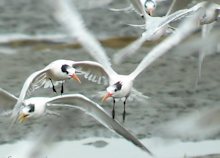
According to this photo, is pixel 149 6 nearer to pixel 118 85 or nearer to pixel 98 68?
pixel 98 68

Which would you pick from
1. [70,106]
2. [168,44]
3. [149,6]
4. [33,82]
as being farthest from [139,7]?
[70,106]

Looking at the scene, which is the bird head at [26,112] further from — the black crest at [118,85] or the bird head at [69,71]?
the black crest at [118,85]

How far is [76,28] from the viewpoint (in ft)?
24.8

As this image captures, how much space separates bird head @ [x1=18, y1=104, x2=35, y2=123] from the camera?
22.7ft

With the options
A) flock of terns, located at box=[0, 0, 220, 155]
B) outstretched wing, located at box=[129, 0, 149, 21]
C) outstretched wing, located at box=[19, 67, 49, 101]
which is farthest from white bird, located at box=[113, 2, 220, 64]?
outstretched wing, located at box=[19, 67, 49, 101]

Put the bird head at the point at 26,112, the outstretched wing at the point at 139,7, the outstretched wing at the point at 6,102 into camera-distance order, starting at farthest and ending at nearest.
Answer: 1. the outstretched wing at the point at 139,7
2. the outstretched wing at the point at 6,102
3. the bird head at the point at 26,112

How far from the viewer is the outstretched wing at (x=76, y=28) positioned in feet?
24.5

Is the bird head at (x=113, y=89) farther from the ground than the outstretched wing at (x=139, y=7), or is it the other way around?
the outstretched wing at (x=139, y=7)

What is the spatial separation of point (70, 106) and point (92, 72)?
2.73ft

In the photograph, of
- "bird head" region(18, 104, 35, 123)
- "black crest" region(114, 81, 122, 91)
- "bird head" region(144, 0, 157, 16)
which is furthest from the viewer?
"bird head" region(144, 0, 157, 16)

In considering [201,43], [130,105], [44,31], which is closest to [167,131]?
[201,43]

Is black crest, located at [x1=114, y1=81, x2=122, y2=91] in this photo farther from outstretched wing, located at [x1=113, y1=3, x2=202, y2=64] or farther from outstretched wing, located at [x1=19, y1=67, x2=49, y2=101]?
outstretched wing, located at [x1=19, y1=67, x2=49, y2=101]

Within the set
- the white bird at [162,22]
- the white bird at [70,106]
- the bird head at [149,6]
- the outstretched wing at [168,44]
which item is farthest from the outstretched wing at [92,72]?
the bird head at [149,6]

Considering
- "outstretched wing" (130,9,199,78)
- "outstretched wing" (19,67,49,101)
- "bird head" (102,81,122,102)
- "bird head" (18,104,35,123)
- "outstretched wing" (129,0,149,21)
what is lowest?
"bird head" (18,104,35,123)
